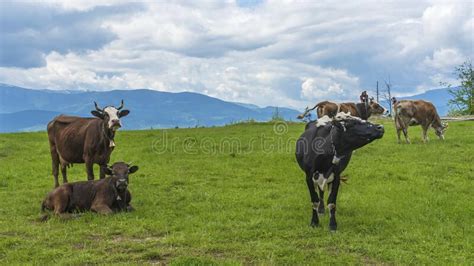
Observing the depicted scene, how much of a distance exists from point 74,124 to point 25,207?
299 centimetres

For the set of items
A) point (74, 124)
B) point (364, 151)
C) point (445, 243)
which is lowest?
point (445, 243)

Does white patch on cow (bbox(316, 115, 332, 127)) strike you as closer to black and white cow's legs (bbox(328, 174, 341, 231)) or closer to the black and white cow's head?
the black and white cow's head

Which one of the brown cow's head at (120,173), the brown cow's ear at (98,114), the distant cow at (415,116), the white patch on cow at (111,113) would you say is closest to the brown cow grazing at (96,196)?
the brown cow's head at (120,173)

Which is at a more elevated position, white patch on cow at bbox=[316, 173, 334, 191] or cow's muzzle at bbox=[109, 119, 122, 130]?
cow's muzzle at bbox=[109, 119, 122, 130]

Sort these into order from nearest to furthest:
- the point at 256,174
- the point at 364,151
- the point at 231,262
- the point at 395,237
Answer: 1. the point at 231,262
2. the point at 395,237
3. the point at 256,174
4. the point at 364,151

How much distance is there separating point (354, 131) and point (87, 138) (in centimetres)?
731

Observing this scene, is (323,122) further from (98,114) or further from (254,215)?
(98,114)

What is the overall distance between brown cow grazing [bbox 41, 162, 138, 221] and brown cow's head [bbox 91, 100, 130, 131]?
129cm

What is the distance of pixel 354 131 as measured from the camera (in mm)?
8906

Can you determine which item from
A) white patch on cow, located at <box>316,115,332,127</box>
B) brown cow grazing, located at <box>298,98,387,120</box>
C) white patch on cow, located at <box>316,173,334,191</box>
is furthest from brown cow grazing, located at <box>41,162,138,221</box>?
brown cow grazing, located at <box>298,98,387,120</box>

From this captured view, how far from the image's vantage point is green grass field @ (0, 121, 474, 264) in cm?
778

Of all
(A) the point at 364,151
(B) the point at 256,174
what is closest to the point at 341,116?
(B) the point at 256,174

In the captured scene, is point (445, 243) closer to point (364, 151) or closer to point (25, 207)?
point (25, 207)

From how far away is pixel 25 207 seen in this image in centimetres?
1182
